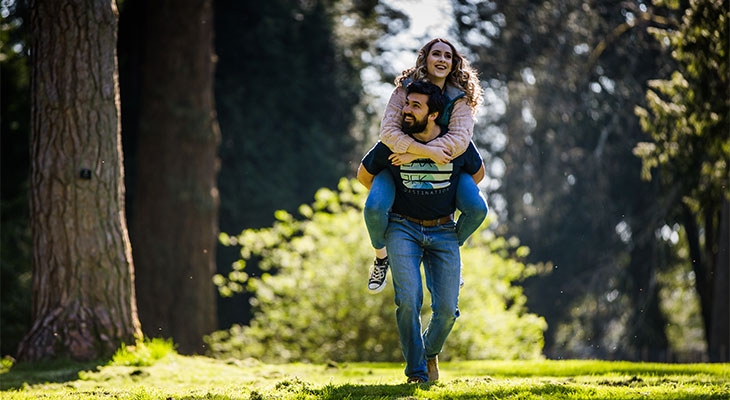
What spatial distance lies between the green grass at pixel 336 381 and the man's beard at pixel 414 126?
1.53 meters

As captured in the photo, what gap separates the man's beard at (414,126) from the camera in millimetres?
5344

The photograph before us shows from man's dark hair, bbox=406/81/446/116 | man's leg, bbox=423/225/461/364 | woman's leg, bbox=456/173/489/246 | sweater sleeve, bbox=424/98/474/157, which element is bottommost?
man's leg, bbox=423/225/461/364

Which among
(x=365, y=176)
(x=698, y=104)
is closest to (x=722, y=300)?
(x=698, y=104)

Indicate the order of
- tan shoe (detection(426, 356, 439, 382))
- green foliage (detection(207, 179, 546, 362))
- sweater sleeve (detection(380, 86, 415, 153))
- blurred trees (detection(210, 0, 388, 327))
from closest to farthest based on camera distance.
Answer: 1. sweater sleeve (detection(380, 86, 415, 153))
2. tan shoe (detection(426, 356, 439, 382))
3. green foliage (detection(207, 179, 546, 362))
4. blurred trees (detection(210, 0, 388, 327))

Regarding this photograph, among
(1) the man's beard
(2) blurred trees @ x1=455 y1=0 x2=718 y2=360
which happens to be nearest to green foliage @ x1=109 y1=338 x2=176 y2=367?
(1) the man's beard

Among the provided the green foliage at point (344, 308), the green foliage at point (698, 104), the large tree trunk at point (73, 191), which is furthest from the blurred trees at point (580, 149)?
the large tree trunk at point (73, 191)

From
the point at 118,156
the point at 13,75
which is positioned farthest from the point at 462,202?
the point at 13,75

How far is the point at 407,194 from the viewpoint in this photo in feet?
17.8

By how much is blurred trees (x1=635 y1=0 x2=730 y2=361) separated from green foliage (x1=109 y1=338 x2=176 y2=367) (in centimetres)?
636

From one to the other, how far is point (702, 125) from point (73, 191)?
22.6 ft

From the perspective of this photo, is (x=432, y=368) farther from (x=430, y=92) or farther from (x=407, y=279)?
(x=430, y=92)

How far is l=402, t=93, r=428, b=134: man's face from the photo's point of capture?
5.30 meters

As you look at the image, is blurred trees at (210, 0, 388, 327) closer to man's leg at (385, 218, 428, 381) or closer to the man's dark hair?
man's leg at (385, 218, 428, 381)

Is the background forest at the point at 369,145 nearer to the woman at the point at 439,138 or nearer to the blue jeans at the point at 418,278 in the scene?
the woman at the point at 439,138
